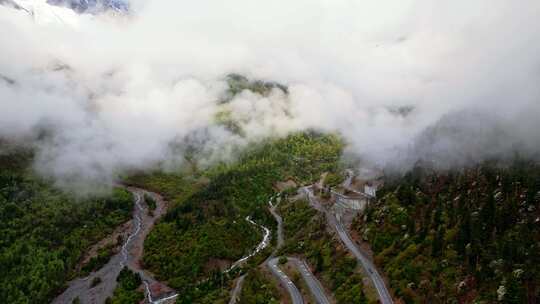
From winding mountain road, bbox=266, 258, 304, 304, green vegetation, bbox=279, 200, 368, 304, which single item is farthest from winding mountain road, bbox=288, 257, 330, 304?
winding mountain road, bbox=266, 258, 304, 304

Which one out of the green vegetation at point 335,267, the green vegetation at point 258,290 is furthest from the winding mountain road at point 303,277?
the green vegetation at point 258,290

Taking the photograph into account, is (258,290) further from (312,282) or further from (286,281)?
(312,282)

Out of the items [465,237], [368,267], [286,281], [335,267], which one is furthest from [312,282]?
[465,237]

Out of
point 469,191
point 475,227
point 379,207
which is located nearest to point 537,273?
point 475,227

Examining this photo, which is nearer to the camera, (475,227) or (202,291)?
(475,227)

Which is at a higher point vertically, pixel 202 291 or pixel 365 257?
pixel 365 257

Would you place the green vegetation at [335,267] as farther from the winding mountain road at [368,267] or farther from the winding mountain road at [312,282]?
the winding mountain road at [368,267]

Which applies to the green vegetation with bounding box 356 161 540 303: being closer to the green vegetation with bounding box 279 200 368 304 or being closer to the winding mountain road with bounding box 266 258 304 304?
the green vegetation with bounding box 279 200 368 304

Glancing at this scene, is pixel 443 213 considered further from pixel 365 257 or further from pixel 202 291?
pixel 202 291

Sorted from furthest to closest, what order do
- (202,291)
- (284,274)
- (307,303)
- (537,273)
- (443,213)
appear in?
(202,291) → (284,274) → (443,213) → (307,303) → (537,273)
